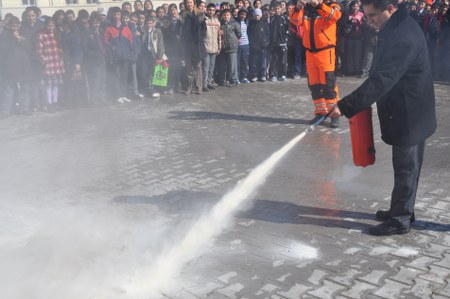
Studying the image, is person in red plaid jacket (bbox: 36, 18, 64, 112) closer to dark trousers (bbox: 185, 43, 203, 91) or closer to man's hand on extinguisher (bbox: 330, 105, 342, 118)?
dark trousers (bbox: 185, 43, 203, 91)

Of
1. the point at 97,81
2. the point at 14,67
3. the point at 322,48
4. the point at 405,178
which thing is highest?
the point at 322,48

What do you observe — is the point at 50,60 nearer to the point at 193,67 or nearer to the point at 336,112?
the point at 193,67

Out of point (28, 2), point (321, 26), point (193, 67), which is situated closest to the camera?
point (321, 26)

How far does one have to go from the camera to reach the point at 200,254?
435cm

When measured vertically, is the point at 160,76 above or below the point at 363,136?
above

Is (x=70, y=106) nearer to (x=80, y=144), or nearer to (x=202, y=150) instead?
(x=80, y=144)

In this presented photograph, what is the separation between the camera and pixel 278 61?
13.8 m

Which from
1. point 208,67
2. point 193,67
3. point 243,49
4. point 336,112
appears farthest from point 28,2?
point 336,112

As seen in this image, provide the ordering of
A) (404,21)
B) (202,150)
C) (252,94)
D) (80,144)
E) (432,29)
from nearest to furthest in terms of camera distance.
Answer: (404,21), (202,150), (80,144), (252,94), (432,29)

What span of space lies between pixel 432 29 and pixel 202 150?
8186 millimetres

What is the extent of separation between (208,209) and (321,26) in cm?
404

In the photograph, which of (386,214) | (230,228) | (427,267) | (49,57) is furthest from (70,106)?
(427,267)

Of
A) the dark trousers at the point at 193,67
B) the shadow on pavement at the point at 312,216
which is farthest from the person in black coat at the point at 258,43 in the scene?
the shadow on pavement at the point at 312,216

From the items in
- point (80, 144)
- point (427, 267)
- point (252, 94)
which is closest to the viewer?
point (427, 267)
